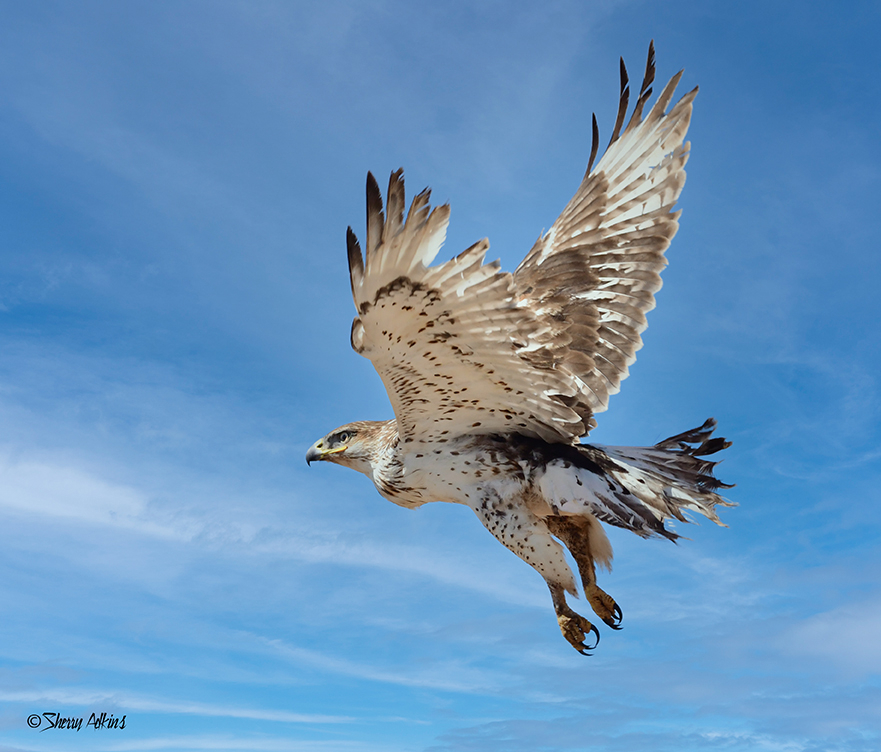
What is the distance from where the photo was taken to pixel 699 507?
19.2 feet

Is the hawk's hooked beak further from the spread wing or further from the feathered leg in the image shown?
the spread wing

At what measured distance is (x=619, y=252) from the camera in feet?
22.7

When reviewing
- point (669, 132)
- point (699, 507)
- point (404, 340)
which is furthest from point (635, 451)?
point (669, 132)

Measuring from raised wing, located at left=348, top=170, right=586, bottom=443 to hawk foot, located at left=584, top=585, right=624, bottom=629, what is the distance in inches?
55.1

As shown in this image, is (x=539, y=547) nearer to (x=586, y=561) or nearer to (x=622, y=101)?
(x=586, y=561)

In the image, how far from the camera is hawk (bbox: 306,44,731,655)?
4867 mm

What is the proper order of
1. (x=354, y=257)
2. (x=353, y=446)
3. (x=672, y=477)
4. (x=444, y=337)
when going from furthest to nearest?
1. (x=353, y=446)
2. (x=672, y=477)
3. (x=444, y=337)
4. (x=354, y=257)

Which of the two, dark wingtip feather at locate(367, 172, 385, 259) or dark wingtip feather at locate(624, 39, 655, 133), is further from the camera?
dark wingtip feather at locate(624, 39, 655, 133)

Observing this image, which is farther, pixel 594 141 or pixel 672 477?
pixel 594 141

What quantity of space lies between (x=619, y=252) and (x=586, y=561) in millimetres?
2966

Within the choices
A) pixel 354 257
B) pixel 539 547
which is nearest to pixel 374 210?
pixel 354 257

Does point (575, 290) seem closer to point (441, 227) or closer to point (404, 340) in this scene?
point (404, 340)

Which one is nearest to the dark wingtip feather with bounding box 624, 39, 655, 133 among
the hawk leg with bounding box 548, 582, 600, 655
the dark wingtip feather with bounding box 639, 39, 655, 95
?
the dark wingtip feather with bounding box 639, 39, 655, 95

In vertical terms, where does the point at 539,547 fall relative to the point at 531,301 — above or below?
below
